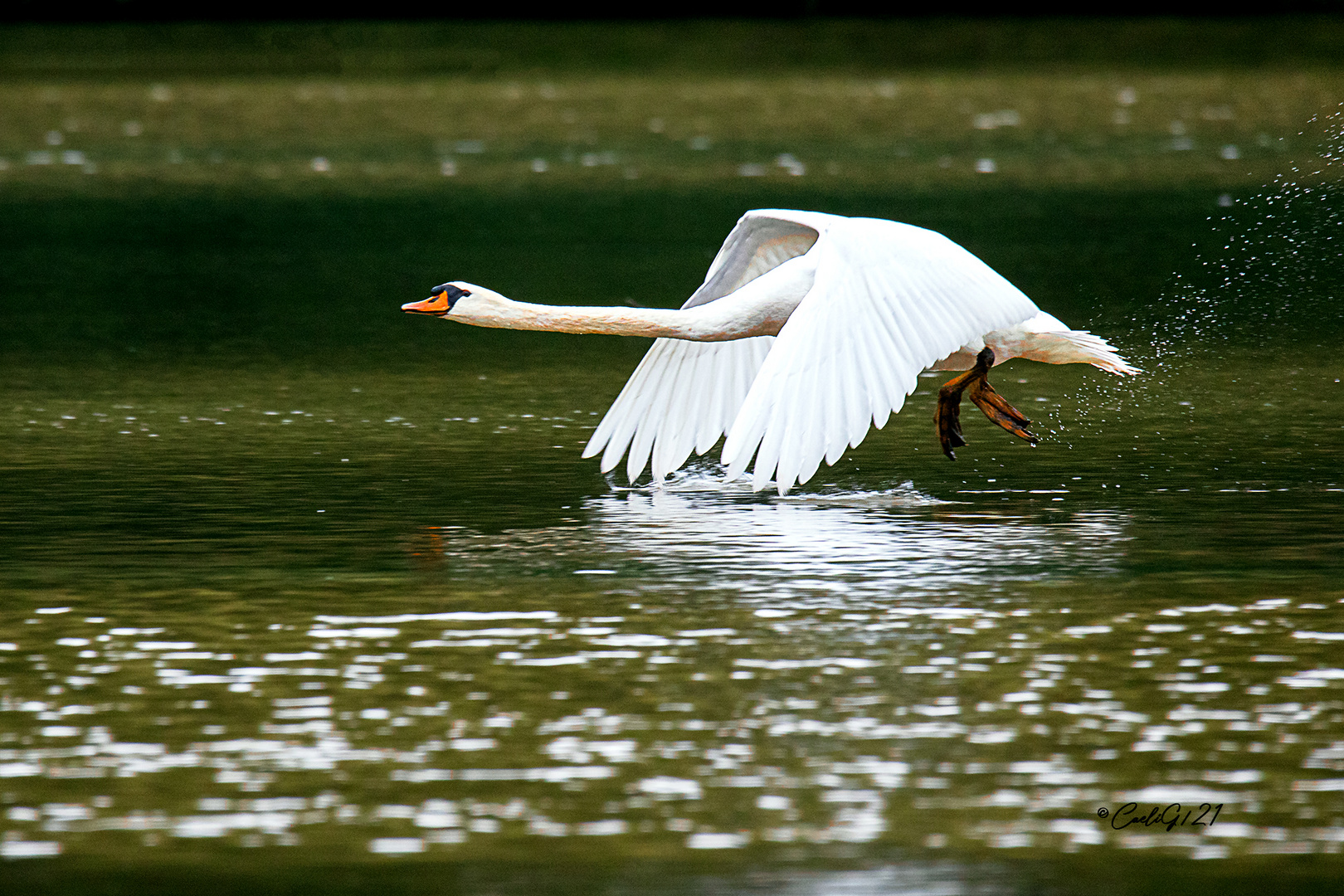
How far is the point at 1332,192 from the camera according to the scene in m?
29.1

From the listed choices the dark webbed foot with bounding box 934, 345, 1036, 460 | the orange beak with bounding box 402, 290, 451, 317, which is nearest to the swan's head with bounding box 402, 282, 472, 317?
the orange beak with bounding box 402, 290, 451, 317

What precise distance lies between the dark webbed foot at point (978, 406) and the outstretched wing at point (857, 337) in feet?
1.88

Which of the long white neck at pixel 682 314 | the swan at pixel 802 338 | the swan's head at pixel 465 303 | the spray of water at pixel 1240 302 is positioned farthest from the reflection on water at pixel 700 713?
the spray of water at pixel 1240 302

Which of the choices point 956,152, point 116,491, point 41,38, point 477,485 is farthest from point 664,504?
point 41,38

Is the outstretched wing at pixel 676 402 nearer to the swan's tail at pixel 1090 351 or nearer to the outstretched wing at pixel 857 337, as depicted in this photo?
the outstretched wing at pixel 857 337

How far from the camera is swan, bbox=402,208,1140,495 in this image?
34.3 feet

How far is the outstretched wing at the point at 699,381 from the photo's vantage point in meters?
12.1

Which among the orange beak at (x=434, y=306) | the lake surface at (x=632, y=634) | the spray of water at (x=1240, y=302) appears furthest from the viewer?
the spray of water at (x=1240, y=302)

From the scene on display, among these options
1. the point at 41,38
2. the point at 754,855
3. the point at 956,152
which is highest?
the point at 41,38

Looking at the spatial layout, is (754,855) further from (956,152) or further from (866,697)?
(956,152)

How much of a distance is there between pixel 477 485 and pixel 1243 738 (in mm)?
5268

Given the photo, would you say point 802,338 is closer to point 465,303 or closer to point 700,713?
A: point 465,303

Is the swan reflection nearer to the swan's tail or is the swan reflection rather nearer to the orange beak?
the orange beak
